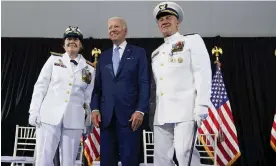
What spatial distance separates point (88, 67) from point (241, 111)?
2810 mm

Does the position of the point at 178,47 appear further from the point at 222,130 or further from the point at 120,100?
the point at 222,130

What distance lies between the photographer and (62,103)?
2.01m

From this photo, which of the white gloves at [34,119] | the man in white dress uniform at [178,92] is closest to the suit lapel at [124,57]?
the man in white dress uniform at [178,92]

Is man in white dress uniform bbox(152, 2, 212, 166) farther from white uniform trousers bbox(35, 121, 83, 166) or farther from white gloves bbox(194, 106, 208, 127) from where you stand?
white uniform trousers bbox(35, 121, 83, 166)

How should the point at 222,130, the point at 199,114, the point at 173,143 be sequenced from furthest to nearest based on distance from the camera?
the point at 222,130
the point at 173,143
the point at 199,114

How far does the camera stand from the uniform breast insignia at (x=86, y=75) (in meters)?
2.15

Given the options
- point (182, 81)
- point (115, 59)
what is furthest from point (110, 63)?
point (182, 81)

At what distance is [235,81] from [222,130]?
3.27 feet

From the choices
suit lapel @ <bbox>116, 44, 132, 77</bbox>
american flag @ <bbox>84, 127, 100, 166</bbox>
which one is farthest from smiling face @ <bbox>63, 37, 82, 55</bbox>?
american flag @ <bbox>84, 127, 100, 166</bbox>

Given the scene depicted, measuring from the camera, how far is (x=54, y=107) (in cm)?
201

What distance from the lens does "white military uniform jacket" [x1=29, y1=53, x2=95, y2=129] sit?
1.99 meters

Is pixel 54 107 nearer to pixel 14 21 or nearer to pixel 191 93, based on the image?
pixel 191 93

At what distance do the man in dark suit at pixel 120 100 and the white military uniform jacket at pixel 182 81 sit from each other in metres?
0.09

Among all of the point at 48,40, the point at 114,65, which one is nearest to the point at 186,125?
the point at 114,65
